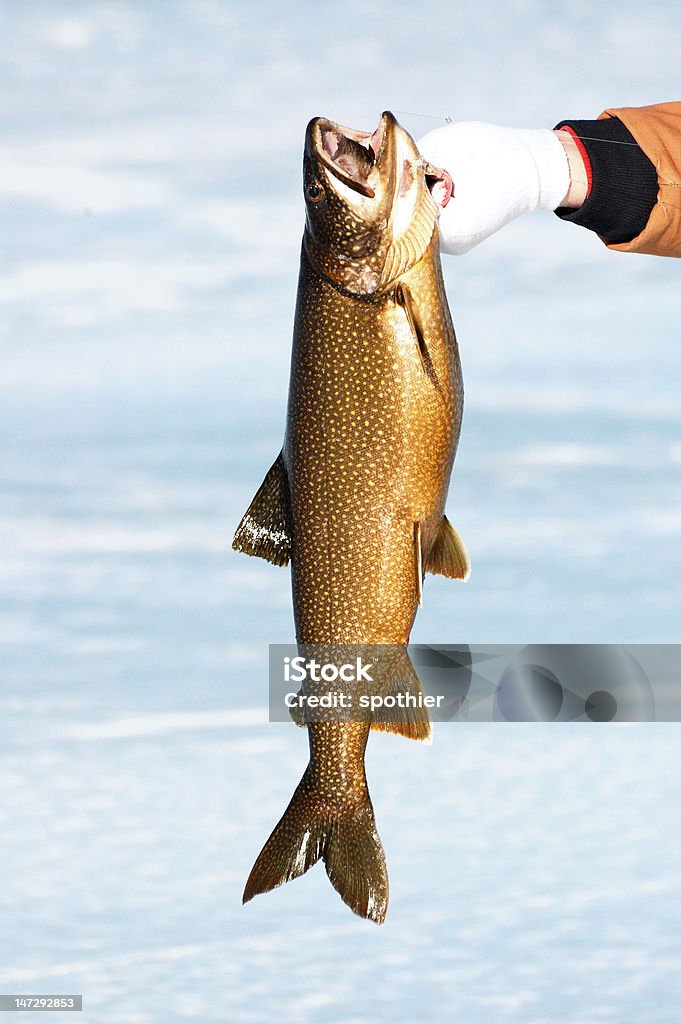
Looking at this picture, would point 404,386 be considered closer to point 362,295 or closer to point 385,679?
Result: point 362,295

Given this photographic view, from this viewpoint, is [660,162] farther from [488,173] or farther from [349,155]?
[349,155]

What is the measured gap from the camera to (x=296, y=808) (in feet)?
10.5

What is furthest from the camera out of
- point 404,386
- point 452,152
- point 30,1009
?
point 30,1009

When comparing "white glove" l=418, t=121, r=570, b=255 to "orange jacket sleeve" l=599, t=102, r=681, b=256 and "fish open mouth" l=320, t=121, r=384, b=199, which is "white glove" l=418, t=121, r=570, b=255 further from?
"fish open mouth" l=320, t=121, r=384, b=199

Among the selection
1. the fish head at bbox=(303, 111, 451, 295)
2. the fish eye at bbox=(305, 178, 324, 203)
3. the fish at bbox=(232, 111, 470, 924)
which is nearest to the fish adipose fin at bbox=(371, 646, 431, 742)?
the fish at bbox=(232, 111, 470, 924)

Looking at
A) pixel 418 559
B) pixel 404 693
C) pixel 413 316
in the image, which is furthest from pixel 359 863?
pixel 413 316

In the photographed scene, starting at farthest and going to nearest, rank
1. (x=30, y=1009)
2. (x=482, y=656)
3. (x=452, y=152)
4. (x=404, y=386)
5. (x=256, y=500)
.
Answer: (x=30, y=1009), (x=482, y=656), (x=452, y=152), (x=256, y=500), (x=404, y=386)

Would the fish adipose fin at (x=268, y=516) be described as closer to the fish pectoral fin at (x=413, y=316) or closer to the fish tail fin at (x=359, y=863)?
the fish pectoral fin at (x=413, y=316)

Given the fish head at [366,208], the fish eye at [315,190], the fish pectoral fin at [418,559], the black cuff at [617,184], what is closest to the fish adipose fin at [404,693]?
the fish pectoral fin at [418,559]

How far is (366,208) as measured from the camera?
2.89 meters

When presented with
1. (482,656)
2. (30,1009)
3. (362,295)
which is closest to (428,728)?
(362,295)

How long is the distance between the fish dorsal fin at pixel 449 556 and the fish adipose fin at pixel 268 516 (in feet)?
1.07

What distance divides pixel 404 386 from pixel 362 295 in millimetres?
211

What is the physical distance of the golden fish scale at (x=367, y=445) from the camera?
2.85m
